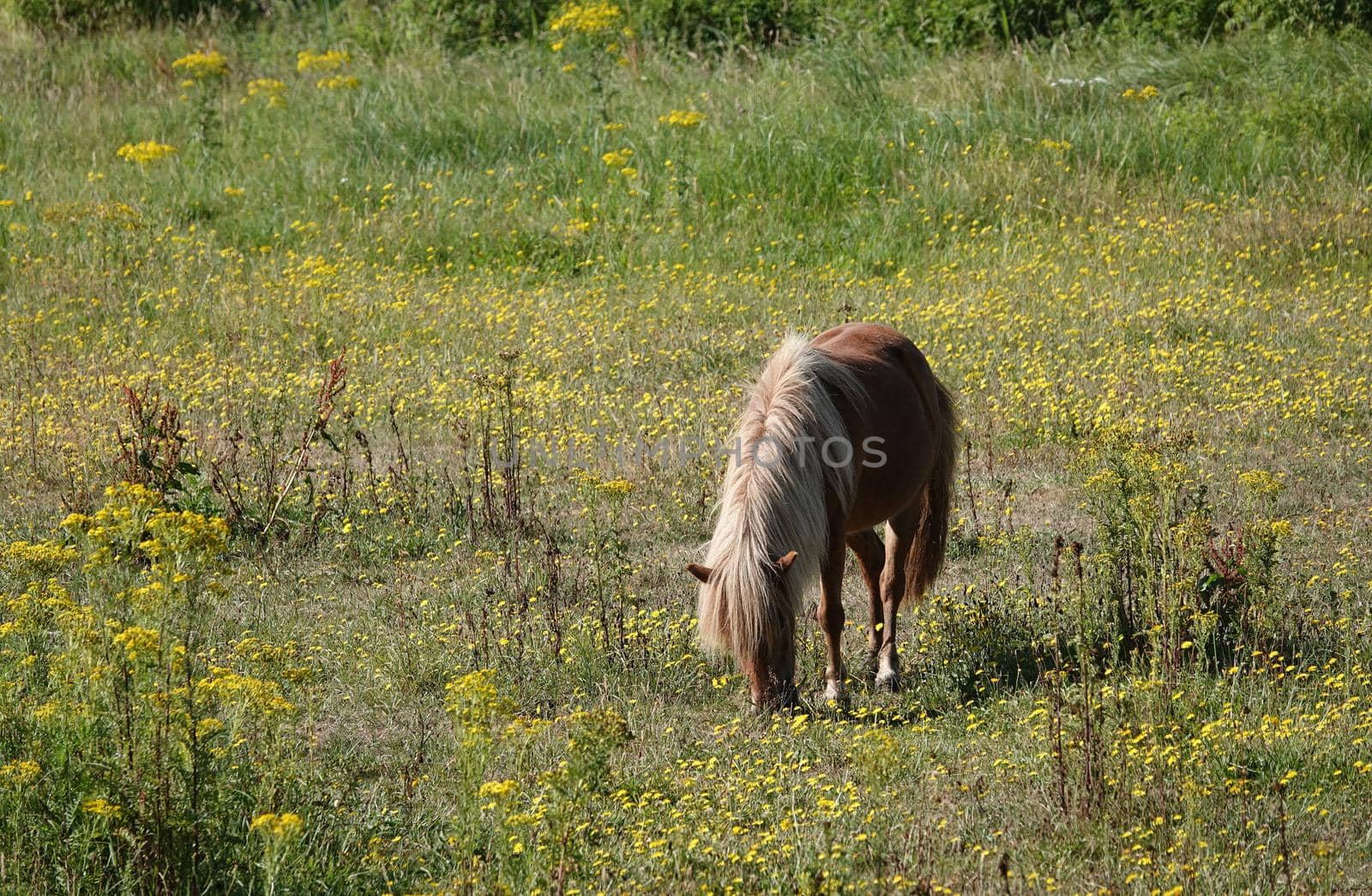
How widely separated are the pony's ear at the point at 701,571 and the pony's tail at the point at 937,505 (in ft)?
5.67

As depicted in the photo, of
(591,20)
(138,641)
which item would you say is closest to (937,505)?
(138,641)

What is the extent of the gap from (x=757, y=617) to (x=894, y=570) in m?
1.58

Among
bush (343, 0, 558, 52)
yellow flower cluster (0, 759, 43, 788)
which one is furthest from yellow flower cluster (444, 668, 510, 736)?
bush (343, 0, 558, 52)

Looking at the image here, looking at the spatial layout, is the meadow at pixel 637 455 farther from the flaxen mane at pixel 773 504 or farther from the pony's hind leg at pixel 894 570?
the flaxen mane at pixel 773 504

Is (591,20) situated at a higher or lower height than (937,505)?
higher

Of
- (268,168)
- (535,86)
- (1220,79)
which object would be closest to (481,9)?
(535,86)

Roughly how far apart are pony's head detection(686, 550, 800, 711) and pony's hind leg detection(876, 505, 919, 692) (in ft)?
3.61

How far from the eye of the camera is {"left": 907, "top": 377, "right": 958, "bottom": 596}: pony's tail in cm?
663

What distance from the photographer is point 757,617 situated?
506 cm

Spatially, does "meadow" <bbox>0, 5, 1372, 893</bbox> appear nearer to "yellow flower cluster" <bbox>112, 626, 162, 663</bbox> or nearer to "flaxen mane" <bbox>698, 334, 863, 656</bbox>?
"yellow flower cluster" <bbox>112, 626, 162, 663</bbox>

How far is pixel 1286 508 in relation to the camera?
7.34m

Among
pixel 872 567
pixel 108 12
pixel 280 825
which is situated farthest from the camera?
pixel 108 12

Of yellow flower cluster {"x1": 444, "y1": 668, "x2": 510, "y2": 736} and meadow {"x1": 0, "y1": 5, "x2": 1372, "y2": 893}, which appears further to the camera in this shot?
meadow {"x1": 0, "y1": 5, "x2": 1372, "y2": 893}

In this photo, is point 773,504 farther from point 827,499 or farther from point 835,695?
point 835,695
